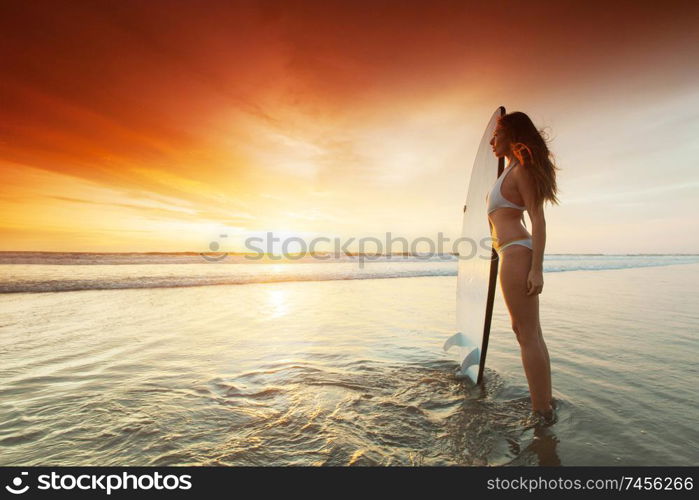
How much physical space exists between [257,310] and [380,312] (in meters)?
2.34

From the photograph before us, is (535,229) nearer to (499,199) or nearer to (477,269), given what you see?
(499,199)

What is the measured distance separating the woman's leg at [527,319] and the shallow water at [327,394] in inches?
9.6

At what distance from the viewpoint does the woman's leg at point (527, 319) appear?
215 centimetres

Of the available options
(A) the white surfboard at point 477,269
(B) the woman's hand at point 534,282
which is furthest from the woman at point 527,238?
(A) the white surfboard at point 477,269

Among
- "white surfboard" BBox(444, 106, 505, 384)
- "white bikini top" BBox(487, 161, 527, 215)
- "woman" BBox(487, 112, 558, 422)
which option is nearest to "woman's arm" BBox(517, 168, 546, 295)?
"woman" BBox(487, 112, 558, 422)

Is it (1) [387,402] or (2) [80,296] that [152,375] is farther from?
(2) [80,296]

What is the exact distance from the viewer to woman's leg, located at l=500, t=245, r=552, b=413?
7.06 feet

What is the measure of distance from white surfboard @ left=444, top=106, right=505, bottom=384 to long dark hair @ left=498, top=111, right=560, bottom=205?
33 cm

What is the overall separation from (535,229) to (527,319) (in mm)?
593

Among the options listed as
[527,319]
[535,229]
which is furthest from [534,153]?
[527,319]

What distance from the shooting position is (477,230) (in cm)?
306

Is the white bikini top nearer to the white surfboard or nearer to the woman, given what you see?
the woman

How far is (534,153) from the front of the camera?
2.13 meters

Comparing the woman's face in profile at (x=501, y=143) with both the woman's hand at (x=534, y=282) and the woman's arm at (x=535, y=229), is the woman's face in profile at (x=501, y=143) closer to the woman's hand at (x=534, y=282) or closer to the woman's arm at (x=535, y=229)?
the woman's arm at (x=535, y=229)
